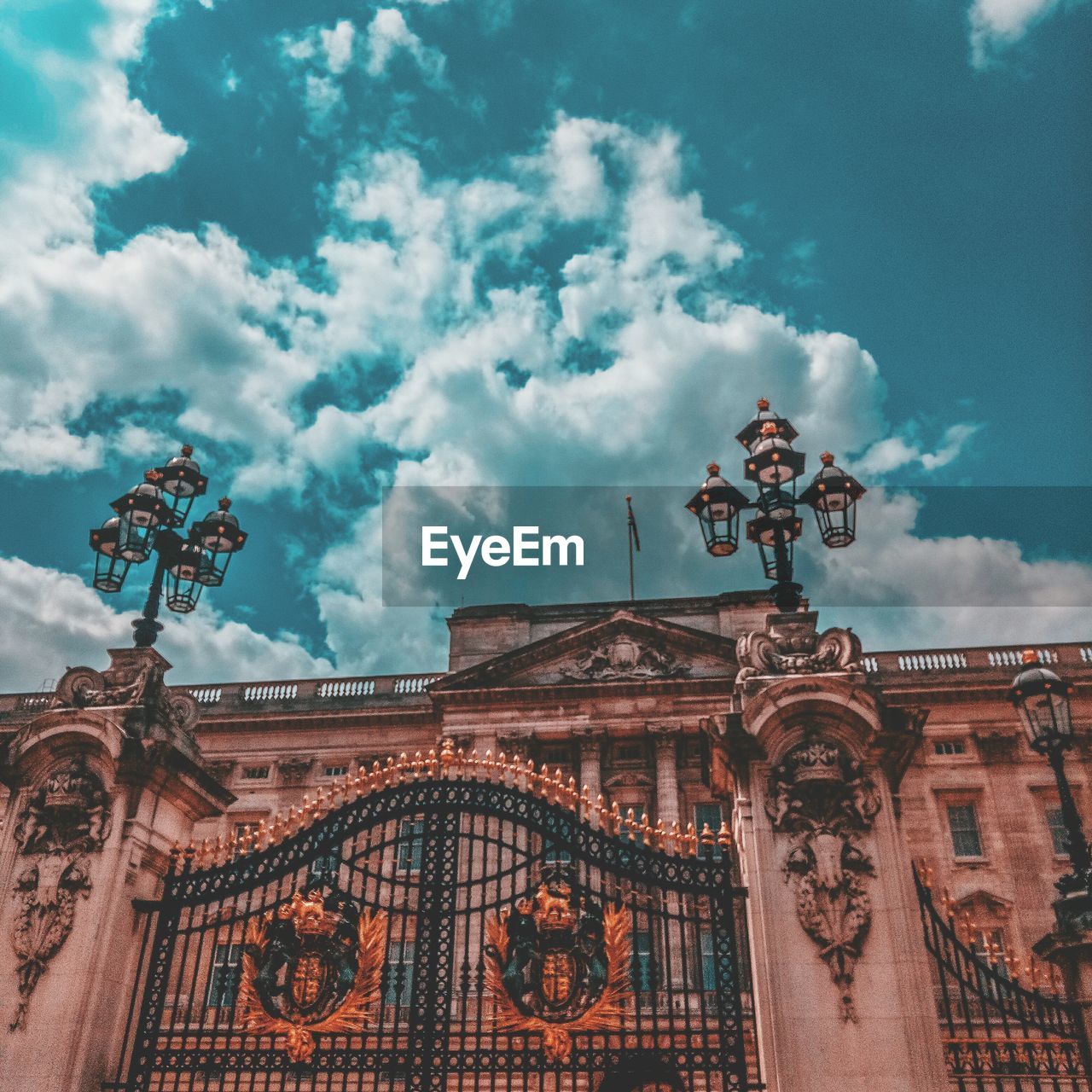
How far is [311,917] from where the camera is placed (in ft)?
31.5

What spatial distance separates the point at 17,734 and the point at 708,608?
1147 inches

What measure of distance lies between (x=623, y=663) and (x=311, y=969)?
27.1m

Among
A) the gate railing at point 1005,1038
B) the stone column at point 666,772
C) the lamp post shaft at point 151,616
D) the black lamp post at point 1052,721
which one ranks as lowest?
the gate railing at point 1005,1038

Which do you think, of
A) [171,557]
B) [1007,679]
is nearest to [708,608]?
[1007,679]

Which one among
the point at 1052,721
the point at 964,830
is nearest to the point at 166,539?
the point at 1052,721

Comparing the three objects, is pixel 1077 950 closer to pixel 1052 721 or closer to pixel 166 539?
pixel 1052 721

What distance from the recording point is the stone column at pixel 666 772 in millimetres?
33219

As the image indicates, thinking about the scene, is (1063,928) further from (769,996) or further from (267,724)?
(267,724)

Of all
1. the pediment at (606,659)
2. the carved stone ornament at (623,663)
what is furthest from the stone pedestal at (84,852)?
the carved stone ornament at (623,663)

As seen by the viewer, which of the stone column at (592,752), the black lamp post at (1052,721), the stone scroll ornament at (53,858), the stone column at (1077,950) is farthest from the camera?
the stone column at (592,752)

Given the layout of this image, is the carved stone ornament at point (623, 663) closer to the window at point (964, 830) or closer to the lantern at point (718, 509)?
the window at point (964, 830)

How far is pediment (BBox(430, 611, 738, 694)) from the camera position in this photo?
3566cm

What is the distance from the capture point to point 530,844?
9586 millimetres

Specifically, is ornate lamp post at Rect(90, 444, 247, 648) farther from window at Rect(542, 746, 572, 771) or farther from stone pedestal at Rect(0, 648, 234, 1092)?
window at Rect(542, 746, 572, 771)
